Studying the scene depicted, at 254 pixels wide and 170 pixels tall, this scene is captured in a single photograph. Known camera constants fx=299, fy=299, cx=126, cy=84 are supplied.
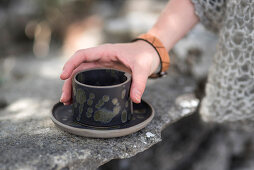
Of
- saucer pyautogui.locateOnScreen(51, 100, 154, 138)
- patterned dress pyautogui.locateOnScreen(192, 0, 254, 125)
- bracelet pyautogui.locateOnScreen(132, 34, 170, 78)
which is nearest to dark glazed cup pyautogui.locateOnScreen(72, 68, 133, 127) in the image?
saucer pyautogui.locateOnScreen(51, 100, 154, 138)

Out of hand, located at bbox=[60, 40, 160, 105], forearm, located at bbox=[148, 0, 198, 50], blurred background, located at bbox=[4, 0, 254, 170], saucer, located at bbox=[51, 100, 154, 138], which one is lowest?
blurred background, located at bbox=[4, 0, 254, 170]

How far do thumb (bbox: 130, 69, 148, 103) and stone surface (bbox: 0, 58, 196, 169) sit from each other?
17 centimetres

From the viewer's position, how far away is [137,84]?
1.19 metres

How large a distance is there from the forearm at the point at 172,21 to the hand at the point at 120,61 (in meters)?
0.13

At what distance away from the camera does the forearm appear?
1452mm

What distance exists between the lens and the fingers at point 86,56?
3.98ft

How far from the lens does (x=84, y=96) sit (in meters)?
1.15

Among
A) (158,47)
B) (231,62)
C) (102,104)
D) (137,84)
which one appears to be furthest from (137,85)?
(231,62)

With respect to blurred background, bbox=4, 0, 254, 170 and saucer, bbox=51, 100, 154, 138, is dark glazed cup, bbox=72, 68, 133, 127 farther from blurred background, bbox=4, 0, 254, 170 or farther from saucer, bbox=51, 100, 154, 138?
blurred background, bbox=4, 0, 254, 170

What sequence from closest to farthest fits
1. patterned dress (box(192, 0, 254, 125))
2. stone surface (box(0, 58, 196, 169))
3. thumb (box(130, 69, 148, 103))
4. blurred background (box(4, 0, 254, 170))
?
stone surface (box(0, 58, 196, 169)) → thumb (box(130, 69, 148, 103)) → patterned dress (box(192, 0, 254, 125)) → blurred background (box(4, 0, 254, 170))

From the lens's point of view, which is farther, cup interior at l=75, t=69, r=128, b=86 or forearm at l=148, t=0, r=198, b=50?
forearm at l=148, t=0, r=198, b=50

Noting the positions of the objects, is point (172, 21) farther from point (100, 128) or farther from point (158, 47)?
point (100, 128)

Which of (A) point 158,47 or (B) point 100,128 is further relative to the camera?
(A) point 158,47

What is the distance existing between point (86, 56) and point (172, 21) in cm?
48
